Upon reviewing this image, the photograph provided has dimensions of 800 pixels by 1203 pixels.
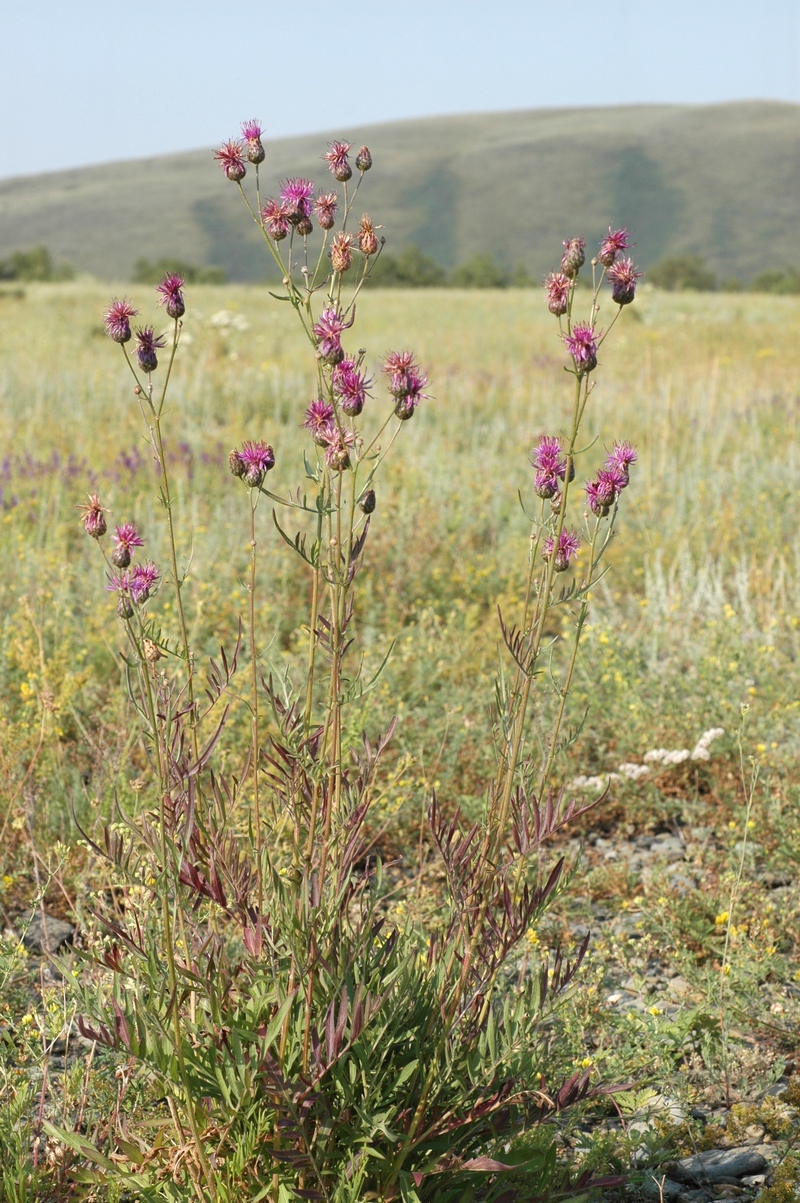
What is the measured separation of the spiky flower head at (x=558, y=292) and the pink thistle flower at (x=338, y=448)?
35 centimetres

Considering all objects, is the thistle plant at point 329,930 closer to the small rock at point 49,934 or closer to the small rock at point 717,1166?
the small rock at point 717,1166

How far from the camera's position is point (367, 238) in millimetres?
1492

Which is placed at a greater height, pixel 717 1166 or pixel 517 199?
pixel 517 199

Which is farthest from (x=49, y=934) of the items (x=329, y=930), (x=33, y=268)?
(x=33, y=268)

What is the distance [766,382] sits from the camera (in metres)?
9.32

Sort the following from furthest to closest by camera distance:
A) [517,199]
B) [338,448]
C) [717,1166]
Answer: [517,199] < [717,1166] < [338,448]

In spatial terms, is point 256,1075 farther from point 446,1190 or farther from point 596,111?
point 596,111

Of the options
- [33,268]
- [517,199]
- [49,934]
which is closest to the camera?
[49,934]

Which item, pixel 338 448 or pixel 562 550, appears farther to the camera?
pixel 562 550

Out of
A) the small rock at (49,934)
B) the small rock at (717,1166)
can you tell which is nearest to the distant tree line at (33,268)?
the small rock at (49,934)

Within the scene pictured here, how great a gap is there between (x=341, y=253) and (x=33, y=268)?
35.6 metres

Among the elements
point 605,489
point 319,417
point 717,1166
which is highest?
point 319,417

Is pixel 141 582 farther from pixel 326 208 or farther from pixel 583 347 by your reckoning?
pixel 583 347

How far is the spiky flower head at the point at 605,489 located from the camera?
5.08ft
